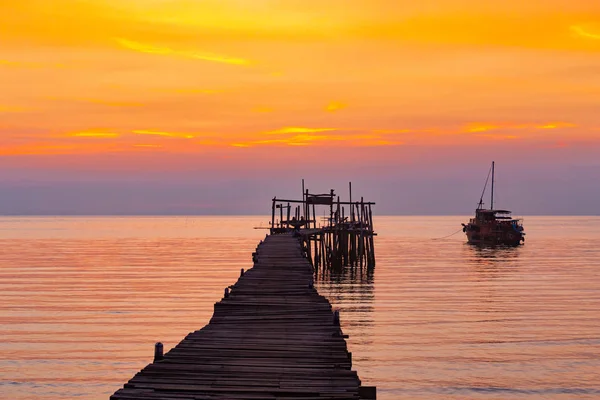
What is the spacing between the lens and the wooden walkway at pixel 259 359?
1145 cm

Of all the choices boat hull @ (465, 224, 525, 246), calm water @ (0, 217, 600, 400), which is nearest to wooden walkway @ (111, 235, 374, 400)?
calm water @ (0, 217, 600, 400)

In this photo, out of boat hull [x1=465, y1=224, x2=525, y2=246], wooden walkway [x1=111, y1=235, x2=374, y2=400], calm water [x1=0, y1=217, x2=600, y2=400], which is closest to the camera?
wooden walkway [x1=111, y1=235, x2=374, y2=400]

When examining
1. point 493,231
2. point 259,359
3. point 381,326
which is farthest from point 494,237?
point 259,359

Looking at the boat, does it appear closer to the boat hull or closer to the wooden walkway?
the boat hull

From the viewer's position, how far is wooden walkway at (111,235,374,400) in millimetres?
11453

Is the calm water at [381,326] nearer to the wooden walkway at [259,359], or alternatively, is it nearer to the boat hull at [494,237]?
the wooden walkway at [259,359]


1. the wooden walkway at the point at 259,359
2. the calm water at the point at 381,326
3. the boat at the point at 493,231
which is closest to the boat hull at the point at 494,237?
the boat at the point at 493,231

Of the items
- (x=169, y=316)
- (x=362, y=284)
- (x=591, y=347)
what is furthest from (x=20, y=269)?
(x=591, y=347)

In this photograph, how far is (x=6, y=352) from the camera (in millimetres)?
25609

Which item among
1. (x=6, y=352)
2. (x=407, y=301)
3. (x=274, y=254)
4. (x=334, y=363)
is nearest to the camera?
(x=334, y=363)

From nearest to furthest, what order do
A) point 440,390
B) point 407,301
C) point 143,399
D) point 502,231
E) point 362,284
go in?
1. point 143,399
2. point 440,390
3. point 407,301
4. point 362,284
5. point 502,231

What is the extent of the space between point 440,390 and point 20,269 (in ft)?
150

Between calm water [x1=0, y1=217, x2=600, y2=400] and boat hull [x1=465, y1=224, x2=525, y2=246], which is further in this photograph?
boat hull [x1=465, y1=224, x2=525, y2=246]

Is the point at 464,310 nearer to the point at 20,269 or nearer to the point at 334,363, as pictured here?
the point at 334,363
